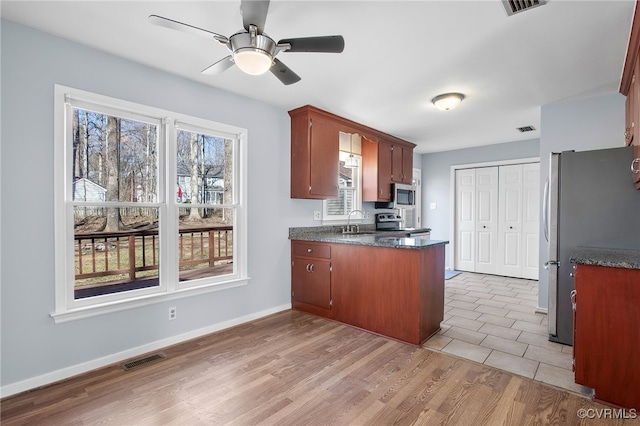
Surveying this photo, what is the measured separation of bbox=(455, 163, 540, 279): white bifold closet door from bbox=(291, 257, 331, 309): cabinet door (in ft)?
12.9

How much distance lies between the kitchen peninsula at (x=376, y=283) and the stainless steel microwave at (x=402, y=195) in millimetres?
1979

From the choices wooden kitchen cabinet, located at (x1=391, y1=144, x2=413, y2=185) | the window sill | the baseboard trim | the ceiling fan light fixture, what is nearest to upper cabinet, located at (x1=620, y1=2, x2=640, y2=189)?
the ceiling fan light fixture

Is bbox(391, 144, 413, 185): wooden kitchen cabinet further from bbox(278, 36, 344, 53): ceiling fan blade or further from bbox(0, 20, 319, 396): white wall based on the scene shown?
A: bbox(278, 36, 344, 53): ceiling fan blade

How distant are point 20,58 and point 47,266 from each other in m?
1.44

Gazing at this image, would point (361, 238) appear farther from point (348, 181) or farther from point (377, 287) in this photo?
point (348, 181)

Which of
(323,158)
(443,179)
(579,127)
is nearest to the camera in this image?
(579,127)

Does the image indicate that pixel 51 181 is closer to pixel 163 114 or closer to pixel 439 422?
pixel 163 114

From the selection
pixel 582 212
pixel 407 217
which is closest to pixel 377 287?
pixel 582 212

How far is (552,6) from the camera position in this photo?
188 centimetres

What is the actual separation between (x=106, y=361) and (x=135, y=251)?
38.2 inches

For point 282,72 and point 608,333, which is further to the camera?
point 282,72

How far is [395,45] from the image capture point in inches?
91.7

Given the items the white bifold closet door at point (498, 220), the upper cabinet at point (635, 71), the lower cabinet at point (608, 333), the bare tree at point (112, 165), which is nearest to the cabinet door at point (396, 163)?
the white bifold closet door at point (498, 220)

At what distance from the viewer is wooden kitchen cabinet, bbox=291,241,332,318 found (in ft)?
11.6
